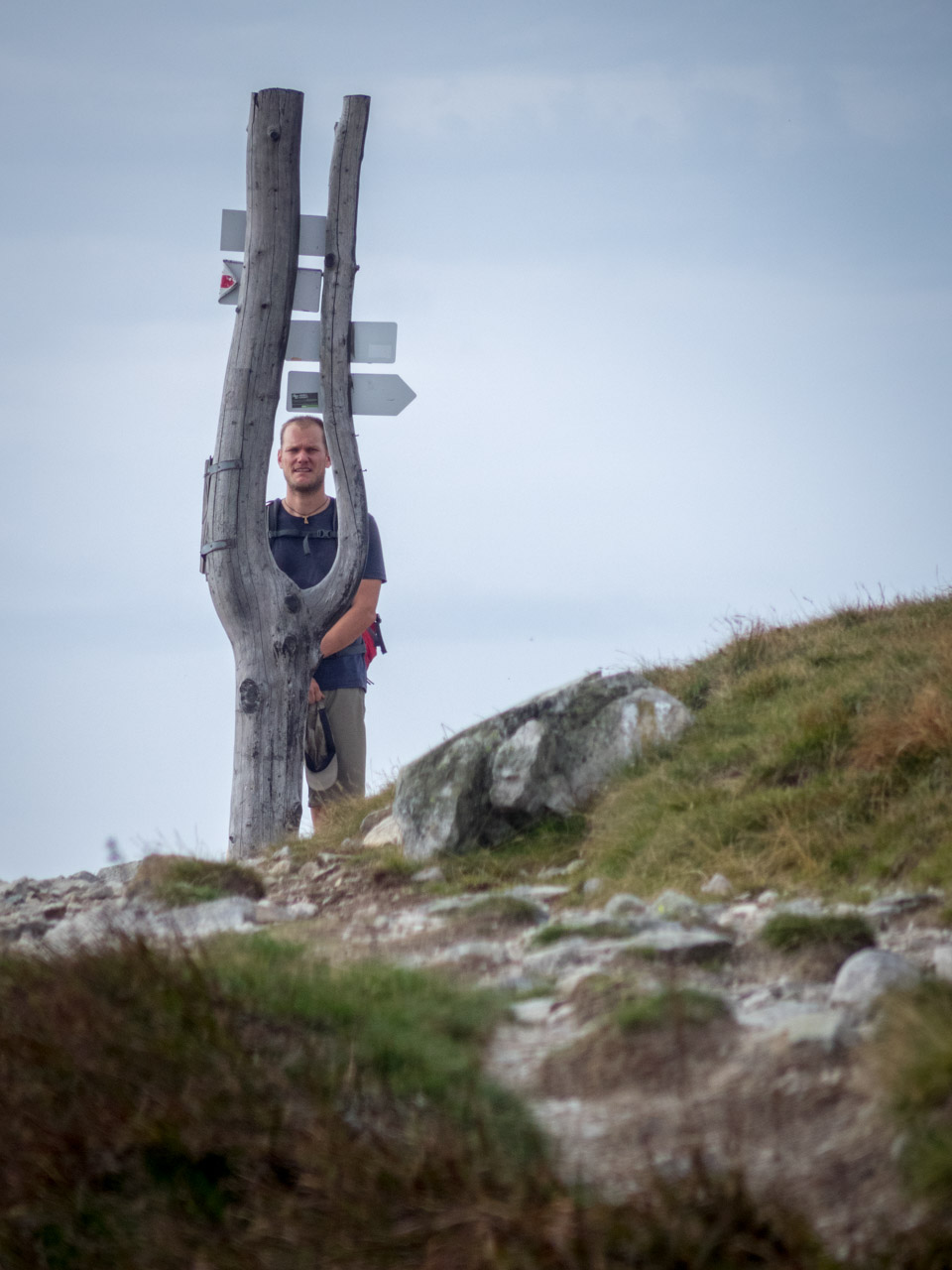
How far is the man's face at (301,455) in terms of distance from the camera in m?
10.4

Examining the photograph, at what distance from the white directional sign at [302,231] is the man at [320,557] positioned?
146cm

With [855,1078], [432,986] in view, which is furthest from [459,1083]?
Result: [855,1078]

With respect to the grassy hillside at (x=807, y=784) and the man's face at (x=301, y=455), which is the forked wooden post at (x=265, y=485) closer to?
the man's face at (x=301, y=455)

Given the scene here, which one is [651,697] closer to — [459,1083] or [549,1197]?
[459,1083]

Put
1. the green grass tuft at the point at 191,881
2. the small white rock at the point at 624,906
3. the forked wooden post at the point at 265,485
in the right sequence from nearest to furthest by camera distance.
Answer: the small white rock at the point at 624,906
the green grass tuft at the point at 191,881
the forked wooden post at the point at 265,485

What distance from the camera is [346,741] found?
10617mm

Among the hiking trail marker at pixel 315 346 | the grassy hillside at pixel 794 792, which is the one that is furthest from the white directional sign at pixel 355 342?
the grassy hillside at pixel 794 792

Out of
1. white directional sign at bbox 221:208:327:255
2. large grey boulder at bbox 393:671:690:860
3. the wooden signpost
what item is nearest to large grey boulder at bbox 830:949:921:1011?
large grey boulder at bbox 393:671:690:860

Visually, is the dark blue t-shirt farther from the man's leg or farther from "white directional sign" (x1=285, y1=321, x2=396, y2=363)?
"white directional sign" (x1=285, y1=321, x2=396, y2=363)

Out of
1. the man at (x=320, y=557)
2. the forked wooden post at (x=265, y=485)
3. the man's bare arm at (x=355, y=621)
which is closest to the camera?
the forked wooden post at (x=265, y=485)

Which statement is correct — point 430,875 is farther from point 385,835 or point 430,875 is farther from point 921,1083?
point 921,1083

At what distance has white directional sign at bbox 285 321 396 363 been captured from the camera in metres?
10.1

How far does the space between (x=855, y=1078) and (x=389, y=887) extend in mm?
4365

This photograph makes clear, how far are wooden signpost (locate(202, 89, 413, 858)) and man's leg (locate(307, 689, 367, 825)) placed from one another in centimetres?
64
